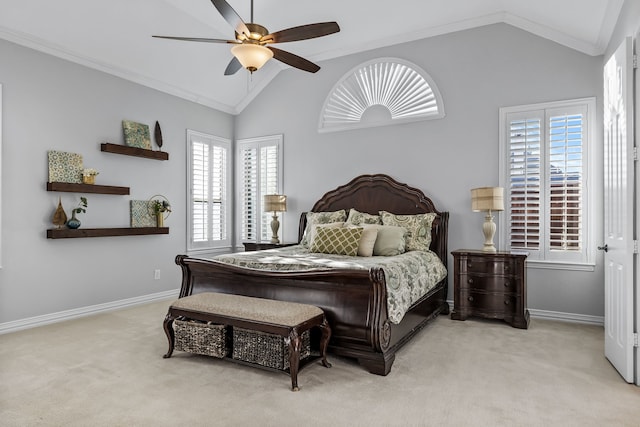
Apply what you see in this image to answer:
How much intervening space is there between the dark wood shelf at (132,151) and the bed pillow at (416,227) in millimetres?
3017

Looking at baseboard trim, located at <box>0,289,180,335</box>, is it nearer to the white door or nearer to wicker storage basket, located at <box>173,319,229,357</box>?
wicker storage basket, located at <box>173,319,229,357</box>

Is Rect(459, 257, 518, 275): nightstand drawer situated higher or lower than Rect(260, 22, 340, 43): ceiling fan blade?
lower

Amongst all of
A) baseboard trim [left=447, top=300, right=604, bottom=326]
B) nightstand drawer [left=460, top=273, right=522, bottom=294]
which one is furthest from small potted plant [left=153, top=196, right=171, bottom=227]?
baseboard trim [left=447, top=300, right=604, bottom=326]

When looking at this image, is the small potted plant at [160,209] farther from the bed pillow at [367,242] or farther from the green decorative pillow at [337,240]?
the bed pillow at [367,242]

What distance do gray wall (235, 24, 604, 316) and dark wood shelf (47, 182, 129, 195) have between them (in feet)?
7.43

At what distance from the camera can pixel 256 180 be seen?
21.1 feet

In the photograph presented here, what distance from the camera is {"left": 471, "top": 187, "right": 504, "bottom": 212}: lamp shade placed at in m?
4.29

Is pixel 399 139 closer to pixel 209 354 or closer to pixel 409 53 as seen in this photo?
pixel 409 53

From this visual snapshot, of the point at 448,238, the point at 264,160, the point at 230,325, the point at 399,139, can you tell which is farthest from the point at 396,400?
the point at 264,160

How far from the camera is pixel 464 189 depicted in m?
4.86

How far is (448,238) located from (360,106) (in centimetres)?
212

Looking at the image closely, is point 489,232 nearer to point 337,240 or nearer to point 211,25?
point 337,240

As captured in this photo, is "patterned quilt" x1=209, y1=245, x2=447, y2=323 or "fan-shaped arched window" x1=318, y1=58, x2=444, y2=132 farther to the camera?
"fan-shaped arched window" x1=318, y1=58, x2=444, y2=132

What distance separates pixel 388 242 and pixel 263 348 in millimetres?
1941
